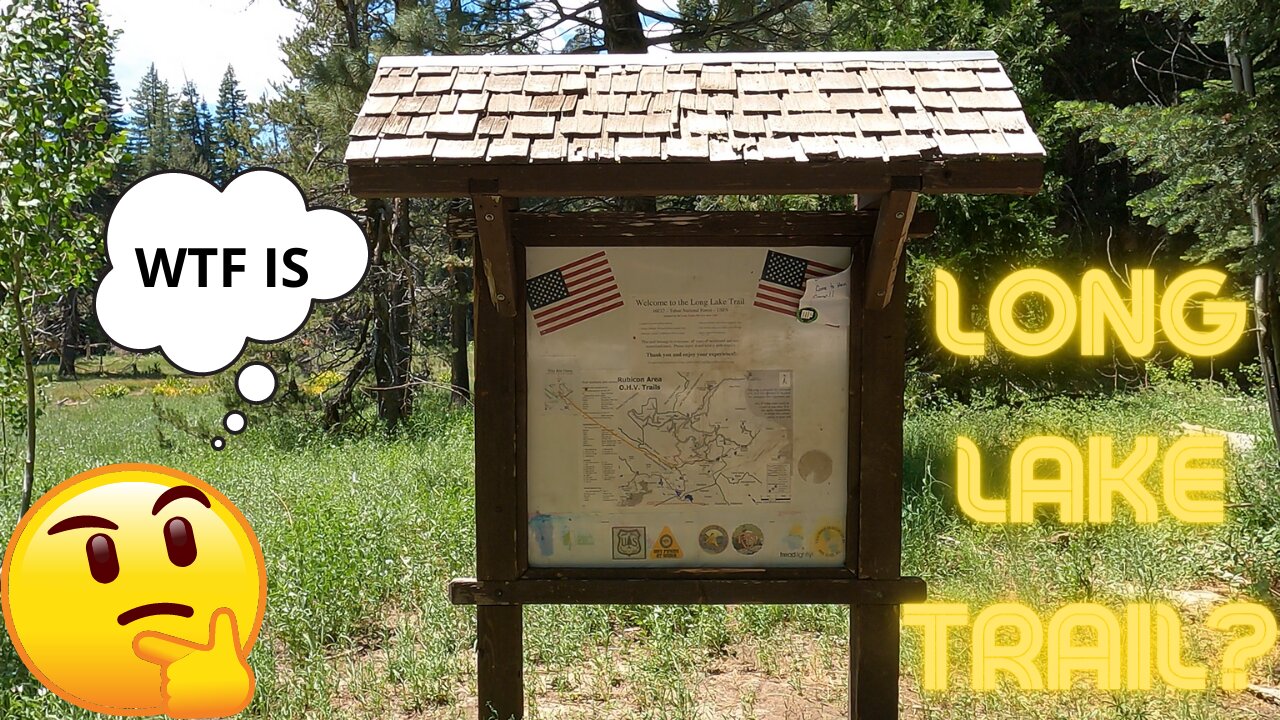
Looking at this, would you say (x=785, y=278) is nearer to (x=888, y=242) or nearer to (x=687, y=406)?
(x=888, y=242)

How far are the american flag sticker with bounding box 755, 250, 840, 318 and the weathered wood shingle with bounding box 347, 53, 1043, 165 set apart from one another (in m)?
0.56

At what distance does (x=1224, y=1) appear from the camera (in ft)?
14.5

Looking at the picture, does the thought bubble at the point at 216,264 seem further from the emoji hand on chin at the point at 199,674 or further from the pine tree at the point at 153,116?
the pine tree at the point at 153,116

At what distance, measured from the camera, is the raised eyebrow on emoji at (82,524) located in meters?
3.80

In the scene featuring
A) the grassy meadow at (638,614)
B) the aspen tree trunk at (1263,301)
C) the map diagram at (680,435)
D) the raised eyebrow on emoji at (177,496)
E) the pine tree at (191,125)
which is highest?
the pine tree at (191,125)

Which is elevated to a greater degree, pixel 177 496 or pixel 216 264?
pixel 216 264

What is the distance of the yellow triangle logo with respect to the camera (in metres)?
3.30

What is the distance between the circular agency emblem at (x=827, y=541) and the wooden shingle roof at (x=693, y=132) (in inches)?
49.6

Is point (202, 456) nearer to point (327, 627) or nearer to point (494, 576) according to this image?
point (327, 627)

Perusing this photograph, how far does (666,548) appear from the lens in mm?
3301

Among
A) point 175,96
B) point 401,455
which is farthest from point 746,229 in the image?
point 175,96

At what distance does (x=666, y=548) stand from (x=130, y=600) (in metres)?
2.22

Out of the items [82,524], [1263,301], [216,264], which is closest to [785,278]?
[82,524]

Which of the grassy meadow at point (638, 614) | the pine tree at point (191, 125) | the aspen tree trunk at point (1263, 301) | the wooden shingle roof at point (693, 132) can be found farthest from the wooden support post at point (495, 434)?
the pine tree at point (191, 125)
